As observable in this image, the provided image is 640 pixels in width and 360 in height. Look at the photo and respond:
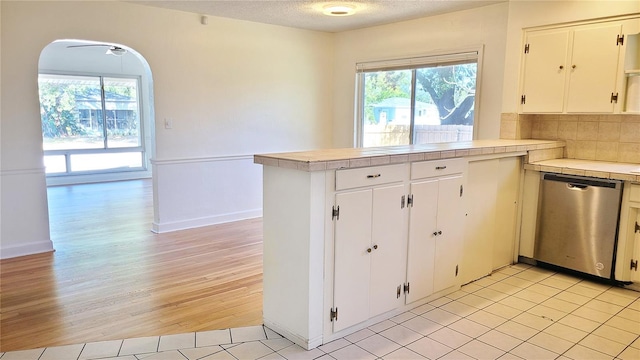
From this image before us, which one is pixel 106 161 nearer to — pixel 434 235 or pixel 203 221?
pixel 203 221

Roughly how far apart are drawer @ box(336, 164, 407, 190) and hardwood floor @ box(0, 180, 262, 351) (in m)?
1.12

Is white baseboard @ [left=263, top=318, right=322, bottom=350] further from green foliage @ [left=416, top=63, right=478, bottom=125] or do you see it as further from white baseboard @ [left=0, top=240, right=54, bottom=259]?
green foliage @ [left=416, top=63, right=478, bottom=125]

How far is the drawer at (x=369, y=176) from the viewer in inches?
94.7

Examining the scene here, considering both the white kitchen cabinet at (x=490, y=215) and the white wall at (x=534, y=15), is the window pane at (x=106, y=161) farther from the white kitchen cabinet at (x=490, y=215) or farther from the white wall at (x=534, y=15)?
the white kitchen cabinet at (x=490, y=215)

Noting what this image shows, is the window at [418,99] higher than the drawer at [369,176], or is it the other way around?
the window at [418,99]

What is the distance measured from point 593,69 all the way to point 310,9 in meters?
2.72

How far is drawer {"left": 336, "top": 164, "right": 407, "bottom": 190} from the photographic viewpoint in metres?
2.41

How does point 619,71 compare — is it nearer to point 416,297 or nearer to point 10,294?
point 416,297

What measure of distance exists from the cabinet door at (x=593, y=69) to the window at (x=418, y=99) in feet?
3.53

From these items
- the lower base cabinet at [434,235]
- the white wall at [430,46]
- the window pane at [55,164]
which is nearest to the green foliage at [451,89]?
the white wall at [430,46]

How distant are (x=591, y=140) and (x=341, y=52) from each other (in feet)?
11.0

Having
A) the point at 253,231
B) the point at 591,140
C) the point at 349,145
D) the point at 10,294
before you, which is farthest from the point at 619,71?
the point at 10,294

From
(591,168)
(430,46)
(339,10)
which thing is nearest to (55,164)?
(339,10)

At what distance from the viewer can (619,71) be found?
347cm
